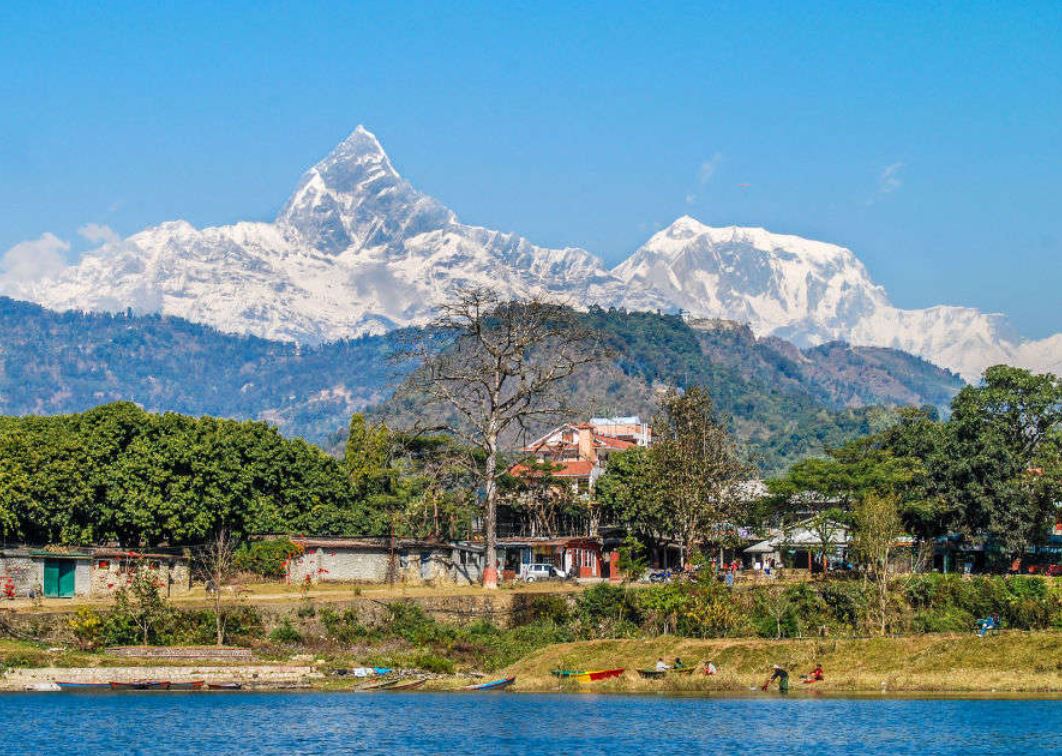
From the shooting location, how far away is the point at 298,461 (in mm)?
97750

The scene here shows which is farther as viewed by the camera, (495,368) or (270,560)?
(270,560)

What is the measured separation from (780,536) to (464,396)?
87.2 ft

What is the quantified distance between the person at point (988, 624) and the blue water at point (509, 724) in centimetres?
1118

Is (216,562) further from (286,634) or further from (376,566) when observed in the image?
(376,566)

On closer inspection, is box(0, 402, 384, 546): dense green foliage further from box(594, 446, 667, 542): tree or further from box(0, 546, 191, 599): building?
box(594, 446, 667, 542): tree

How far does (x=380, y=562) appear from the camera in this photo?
85.1 metres

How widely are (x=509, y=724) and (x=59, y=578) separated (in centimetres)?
3169

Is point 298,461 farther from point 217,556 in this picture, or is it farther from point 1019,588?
point 1019,588

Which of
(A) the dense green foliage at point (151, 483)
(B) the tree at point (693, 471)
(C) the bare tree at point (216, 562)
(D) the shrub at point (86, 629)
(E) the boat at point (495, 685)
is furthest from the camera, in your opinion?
(B) the tree at point (693, 471)

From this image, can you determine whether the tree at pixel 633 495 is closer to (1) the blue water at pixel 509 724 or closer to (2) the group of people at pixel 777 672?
(2) the group of people at pixel 777 672

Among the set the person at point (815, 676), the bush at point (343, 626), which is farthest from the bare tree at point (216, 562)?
the person at point (815, 676)

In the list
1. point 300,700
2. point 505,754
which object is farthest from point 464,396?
point 505,754

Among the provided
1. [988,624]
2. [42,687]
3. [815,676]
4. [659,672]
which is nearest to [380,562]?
[659,672]

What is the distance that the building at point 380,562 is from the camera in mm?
83000
